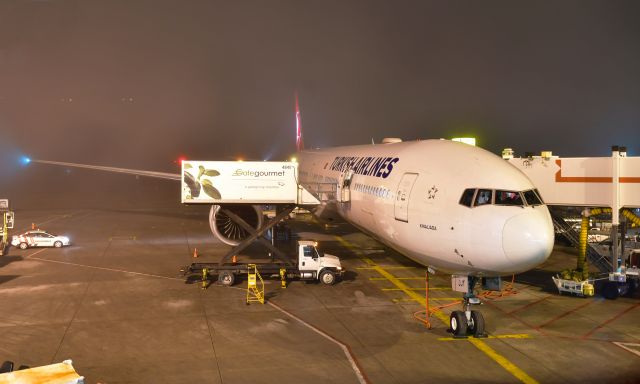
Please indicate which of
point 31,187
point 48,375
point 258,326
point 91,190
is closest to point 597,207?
point 258,326

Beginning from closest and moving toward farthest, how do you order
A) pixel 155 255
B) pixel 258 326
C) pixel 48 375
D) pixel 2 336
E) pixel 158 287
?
pixel 48 375
pixel 2 336
pixel 258 326
pixel 158 287
pixel 155 255

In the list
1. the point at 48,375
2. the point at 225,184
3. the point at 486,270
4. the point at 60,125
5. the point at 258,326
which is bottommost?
the point at 258,326

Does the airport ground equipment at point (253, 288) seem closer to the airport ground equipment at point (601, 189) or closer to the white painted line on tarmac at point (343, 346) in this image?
the white painted line on tarmac at point (343, 346)

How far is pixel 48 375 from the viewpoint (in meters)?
8.50

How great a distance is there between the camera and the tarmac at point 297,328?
12.1 metres

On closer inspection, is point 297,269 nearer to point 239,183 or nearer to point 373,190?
point 239,183

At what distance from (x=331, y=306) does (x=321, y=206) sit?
7202mm

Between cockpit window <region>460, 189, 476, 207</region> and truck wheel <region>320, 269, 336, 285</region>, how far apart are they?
8.83m

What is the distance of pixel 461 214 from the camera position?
12.7m

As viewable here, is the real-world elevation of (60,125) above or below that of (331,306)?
above

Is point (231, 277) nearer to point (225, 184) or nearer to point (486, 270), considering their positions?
point (225, 184)

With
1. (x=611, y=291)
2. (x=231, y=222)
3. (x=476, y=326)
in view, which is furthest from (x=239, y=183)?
(x=611, y=291)

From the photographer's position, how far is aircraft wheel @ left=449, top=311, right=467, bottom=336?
14.4 meters

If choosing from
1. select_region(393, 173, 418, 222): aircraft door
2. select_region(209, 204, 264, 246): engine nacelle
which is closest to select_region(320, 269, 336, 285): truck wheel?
select_region(209, 204, 264, 246): engine nacelle
